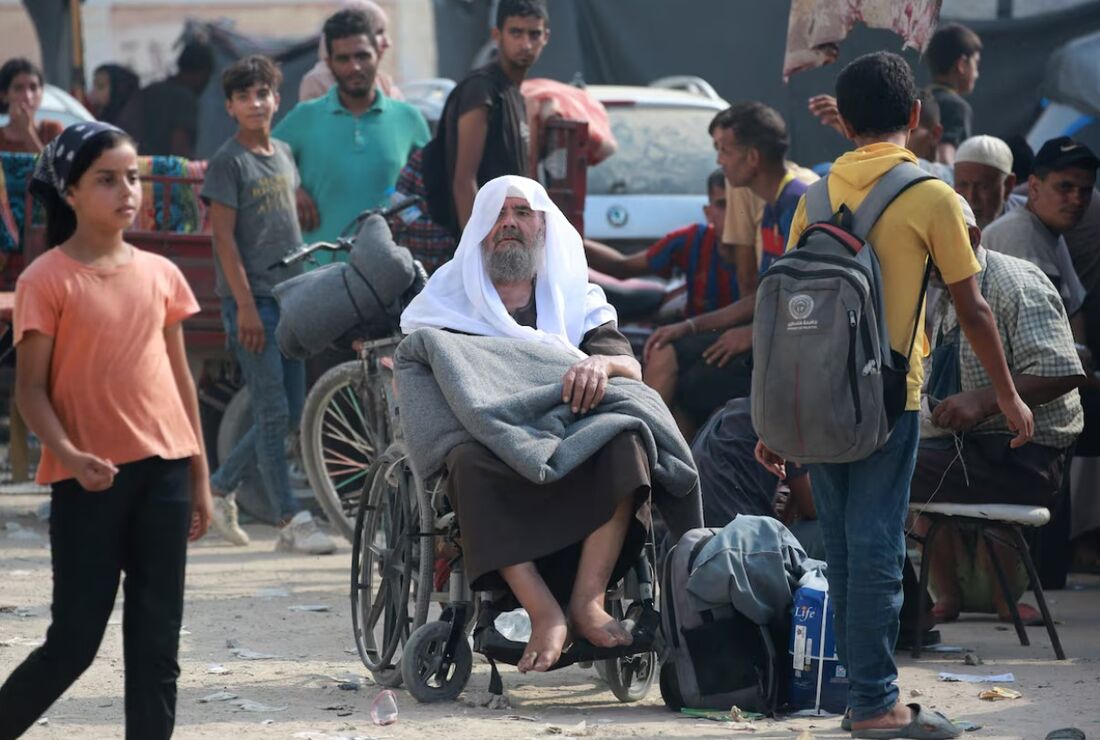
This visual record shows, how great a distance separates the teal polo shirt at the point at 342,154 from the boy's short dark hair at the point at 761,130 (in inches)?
85.2

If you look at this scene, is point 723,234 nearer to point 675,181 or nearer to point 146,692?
point 675,181

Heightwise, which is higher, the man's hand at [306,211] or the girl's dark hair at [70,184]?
the man's hand at [306,211]

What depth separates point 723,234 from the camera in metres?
8.39

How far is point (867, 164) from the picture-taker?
515 cm

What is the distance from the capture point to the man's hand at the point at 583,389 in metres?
5.71

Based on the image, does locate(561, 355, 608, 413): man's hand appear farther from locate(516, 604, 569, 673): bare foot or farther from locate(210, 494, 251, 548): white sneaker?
locate(210, 494, 251, 548): white sneaker

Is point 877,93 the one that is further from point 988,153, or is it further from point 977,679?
point 988,153

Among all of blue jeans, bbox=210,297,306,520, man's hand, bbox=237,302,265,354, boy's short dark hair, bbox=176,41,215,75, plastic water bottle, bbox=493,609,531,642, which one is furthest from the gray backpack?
boy's short dark hair, bbox=176,41,215,75

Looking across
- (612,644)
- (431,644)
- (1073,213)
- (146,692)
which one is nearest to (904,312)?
(612,644)

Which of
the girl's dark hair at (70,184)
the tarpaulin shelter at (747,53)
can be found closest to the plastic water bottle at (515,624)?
the girl's dark hair at (70,184)

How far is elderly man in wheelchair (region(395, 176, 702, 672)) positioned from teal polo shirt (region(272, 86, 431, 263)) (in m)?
3.43

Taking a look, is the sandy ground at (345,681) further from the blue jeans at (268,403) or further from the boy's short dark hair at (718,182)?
the boy's short dark hair at (718,182)

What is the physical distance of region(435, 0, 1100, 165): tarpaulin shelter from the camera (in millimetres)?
13828

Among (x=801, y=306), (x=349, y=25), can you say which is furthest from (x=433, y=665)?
(x=349, y=25)
